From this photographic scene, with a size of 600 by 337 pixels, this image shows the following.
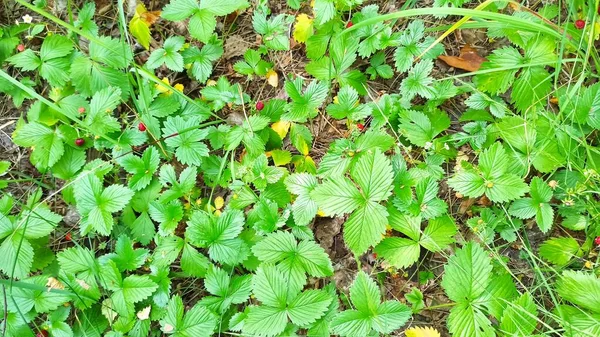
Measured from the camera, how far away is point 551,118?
1917mm

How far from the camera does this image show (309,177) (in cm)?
195

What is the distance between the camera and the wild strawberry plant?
70.8 inches

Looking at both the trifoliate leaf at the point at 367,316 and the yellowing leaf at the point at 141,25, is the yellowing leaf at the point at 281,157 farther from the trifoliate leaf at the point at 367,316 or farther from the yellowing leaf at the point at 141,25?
the yellowing leaf at the point at 141,25

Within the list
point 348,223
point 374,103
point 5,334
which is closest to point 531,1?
point 374,103

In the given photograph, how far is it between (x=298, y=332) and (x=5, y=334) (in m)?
1.25

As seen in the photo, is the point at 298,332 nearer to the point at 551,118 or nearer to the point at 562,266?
the point at 562,266

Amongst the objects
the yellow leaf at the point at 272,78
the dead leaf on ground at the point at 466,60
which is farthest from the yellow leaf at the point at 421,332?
the yellow leaf at the point at 272,78

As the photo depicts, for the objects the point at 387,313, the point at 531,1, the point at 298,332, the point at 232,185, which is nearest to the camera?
the point at 387,313

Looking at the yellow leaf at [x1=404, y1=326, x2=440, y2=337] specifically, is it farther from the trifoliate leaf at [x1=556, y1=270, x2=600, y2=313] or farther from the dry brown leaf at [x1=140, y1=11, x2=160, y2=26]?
the dry brown leaf at [x1=140, y1=11, x2=160, y2=26]

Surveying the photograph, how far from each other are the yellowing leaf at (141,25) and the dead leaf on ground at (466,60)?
4.82ft

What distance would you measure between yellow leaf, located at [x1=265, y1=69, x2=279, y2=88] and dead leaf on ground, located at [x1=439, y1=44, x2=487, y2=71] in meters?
0.81

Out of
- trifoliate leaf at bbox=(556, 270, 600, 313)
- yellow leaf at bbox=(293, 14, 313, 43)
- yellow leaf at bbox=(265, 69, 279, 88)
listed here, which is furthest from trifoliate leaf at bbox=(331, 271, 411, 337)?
yellow leaf at bbox=(293, 14, 313, 43)

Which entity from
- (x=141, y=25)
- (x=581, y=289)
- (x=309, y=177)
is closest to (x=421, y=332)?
(x=581, y=289)

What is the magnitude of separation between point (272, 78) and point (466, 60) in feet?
3.10
